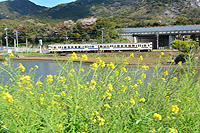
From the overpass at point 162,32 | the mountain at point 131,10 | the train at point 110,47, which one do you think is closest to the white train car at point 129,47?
the train at point 110,47

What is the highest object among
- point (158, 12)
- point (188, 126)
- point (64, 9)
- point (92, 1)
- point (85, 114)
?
point (92, 1)

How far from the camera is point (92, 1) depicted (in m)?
121

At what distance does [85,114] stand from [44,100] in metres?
0.55

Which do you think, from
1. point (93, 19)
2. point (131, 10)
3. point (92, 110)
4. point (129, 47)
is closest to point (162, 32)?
point (129, 47)

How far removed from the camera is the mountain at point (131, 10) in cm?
6944

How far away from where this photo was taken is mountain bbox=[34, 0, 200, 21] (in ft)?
228

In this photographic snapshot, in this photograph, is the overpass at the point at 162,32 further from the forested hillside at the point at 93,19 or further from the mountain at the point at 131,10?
the mountain at the point at 131,10

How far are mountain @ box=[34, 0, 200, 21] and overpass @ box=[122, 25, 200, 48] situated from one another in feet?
76.3

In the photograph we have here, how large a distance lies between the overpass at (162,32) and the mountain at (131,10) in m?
23.3

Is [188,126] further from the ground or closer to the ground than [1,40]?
closer to the ground

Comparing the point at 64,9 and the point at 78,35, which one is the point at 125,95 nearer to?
the point at 78,35

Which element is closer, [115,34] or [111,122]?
[111,122]

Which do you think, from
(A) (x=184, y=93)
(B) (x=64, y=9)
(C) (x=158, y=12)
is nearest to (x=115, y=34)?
(A) (x=184, y=93)

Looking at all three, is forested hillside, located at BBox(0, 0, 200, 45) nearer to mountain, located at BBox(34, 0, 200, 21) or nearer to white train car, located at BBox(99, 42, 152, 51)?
mountain, located at BBox(34, 0, 200, 21)
